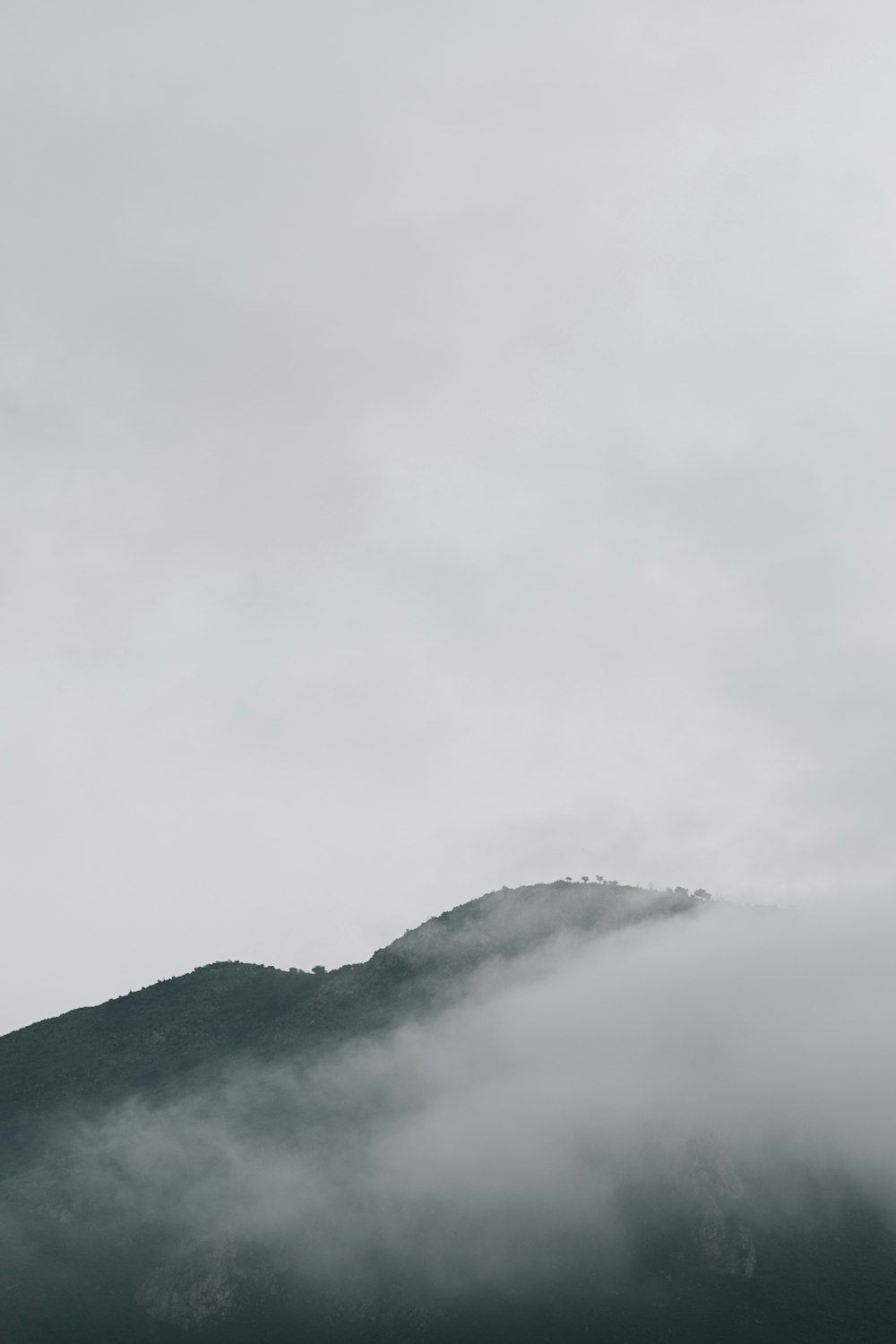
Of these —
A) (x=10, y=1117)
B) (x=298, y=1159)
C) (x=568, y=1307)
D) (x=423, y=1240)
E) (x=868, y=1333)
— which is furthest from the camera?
(x=10, y=1117)

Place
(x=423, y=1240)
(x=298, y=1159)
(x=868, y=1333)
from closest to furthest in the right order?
(x=868, y=1333), (x=423, y=1240), (x=298, y=1159)

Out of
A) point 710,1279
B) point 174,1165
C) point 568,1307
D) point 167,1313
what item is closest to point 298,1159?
point 174,1165

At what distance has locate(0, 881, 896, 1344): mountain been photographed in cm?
13388

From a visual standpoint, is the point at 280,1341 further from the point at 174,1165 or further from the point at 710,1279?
the point at 710,1279

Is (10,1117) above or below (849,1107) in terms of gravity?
above

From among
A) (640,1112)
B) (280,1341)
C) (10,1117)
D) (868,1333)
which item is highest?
(10,1117)

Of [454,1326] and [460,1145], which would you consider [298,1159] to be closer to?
[460,1145]

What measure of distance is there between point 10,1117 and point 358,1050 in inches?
2307

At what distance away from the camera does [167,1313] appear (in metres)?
135

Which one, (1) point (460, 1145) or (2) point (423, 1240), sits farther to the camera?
(1) point (460, 1145)

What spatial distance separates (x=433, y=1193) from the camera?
155 m

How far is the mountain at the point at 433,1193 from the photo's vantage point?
133875 mm

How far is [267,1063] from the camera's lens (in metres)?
189

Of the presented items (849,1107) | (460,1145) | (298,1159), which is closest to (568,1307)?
(460,1145)
